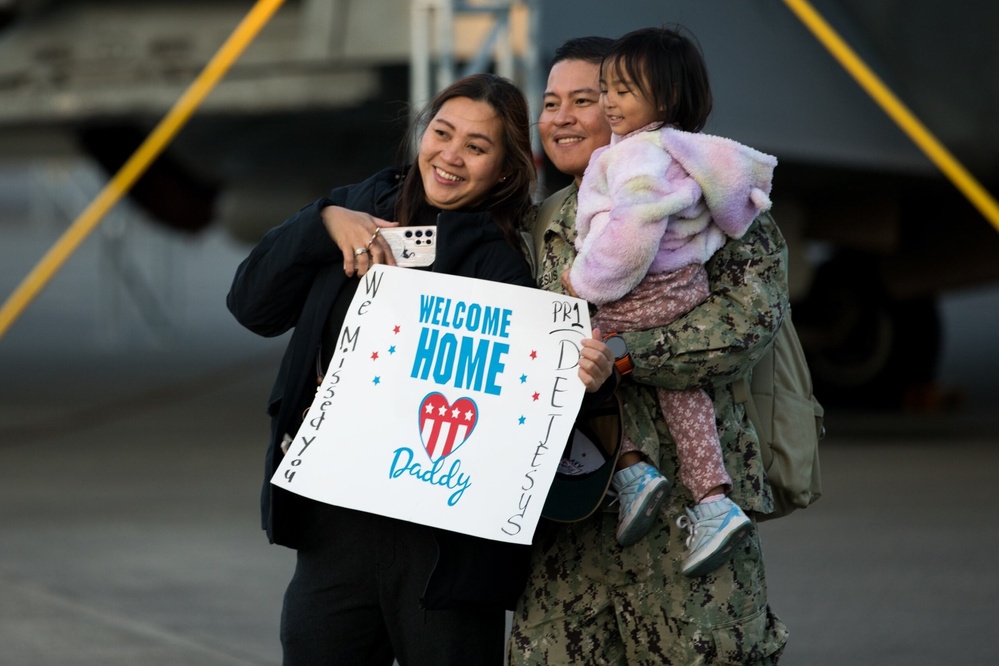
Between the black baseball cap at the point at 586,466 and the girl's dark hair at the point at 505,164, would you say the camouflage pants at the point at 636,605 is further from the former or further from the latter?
the girl's dark hair at the point at 505,164

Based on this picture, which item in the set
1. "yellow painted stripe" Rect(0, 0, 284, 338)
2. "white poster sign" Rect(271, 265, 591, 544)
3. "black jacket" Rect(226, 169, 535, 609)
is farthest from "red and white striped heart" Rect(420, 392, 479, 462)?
"yellow painted stripe" Rect(0, 0, 284, 338)

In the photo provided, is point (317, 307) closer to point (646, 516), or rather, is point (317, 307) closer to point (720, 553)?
point (646, 516)

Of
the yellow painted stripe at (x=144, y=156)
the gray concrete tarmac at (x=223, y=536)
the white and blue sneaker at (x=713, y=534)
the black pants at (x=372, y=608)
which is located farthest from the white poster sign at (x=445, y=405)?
the yellow painted stripe at (x=144, y=156)

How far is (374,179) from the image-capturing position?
297cm

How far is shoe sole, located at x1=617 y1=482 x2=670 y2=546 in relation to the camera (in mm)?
2586

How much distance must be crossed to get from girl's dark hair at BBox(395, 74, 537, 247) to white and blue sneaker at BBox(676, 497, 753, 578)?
644 mm

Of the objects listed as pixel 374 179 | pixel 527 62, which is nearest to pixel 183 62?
pixel 527 62

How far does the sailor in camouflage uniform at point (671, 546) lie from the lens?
8.54 feet

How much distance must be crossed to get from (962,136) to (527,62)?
3.12 metres

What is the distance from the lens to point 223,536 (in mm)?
6621

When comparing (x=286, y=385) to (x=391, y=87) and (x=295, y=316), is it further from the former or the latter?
(x=391, y=87)

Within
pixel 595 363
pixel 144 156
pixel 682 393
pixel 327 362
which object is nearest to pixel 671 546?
pixel 682 393

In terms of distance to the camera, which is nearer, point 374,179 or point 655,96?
point 655,96

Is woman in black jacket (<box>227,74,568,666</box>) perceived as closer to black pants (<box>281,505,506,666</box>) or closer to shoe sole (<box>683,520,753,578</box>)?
black pants (<box>281,505,506,666</box>)
